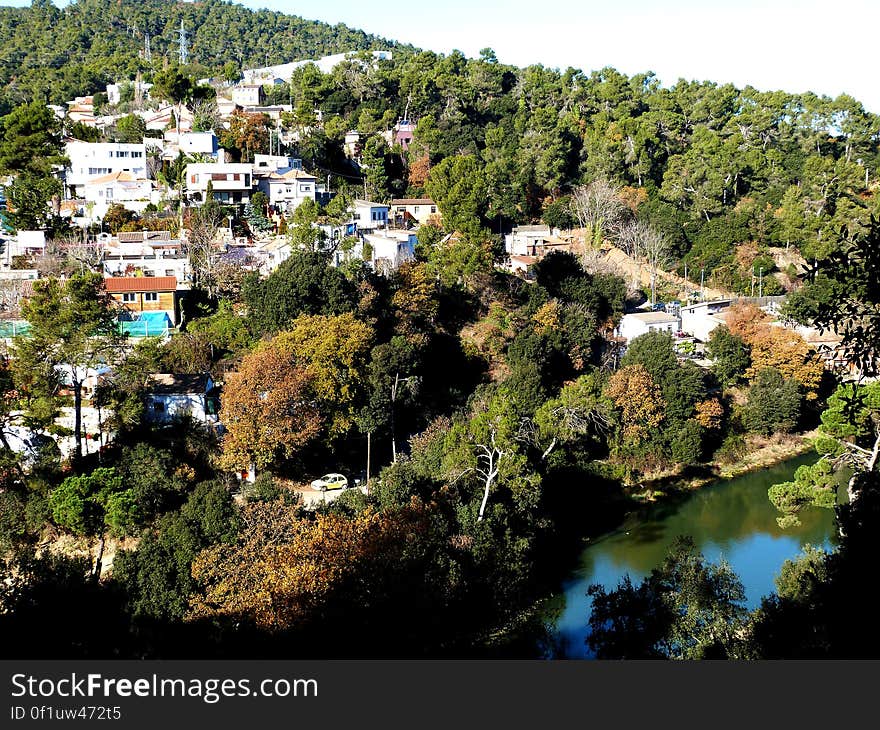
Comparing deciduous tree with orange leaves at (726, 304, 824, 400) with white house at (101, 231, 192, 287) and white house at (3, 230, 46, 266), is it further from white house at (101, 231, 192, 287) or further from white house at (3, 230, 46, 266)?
white house at (3, 230, 46, 266)

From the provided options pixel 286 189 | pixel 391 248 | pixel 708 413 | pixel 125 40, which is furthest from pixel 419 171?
pixel 125 40

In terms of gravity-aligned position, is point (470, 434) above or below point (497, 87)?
below

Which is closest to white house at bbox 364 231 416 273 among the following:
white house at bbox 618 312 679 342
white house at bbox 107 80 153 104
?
white house at bbox 618 312 679 342

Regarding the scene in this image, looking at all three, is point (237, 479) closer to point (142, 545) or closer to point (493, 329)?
point (142, 545)

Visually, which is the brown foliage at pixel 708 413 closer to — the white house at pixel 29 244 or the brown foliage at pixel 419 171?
the brown foliage at pixel 419 171

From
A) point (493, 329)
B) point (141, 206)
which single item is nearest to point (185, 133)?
point (141, 206)

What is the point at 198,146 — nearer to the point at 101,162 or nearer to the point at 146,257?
the point at 101,162

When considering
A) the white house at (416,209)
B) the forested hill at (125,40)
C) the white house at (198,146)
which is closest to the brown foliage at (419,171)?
the white house at (416,209)
